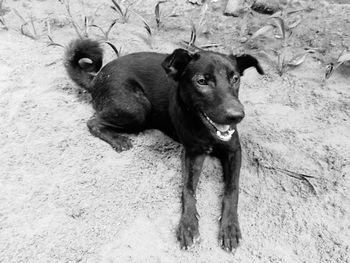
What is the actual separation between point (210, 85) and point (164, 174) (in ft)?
2.84

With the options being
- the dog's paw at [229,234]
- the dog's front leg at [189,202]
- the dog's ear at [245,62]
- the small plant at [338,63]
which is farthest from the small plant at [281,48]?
the dog's paw at [229,234]

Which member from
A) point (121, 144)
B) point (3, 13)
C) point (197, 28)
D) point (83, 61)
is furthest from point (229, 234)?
point (3, 13)

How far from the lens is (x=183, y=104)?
3.29 meters

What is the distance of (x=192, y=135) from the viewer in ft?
10.7

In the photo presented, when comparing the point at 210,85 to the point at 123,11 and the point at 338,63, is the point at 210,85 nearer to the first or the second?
the point at 338,63

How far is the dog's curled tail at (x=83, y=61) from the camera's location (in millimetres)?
3878

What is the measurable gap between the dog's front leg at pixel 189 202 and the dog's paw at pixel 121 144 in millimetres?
562

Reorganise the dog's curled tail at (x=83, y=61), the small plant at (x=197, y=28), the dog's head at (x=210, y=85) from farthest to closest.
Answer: the small plant at (x=197, y=28) < the dog's curled tail at (x=83, y=61) < the dog's head at (x=210, y=85)

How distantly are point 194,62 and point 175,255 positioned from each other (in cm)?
146

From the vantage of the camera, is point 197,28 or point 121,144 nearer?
point 121,144

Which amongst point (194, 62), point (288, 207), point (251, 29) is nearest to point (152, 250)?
point (288, 207)

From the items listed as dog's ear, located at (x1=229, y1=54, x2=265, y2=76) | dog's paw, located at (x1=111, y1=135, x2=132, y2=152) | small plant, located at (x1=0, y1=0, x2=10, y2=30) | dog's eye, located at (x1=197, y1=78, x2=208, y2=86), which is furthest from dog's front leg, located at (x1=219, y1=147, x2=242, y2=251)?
small plant, located at (x1=0, y1=0, x2=10, y2=30)

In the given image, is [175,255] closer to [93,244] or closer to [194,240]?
[194,240]

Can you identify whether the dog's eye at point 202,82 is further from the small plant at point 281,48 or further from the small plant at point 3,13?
the small plant at point 3,13
